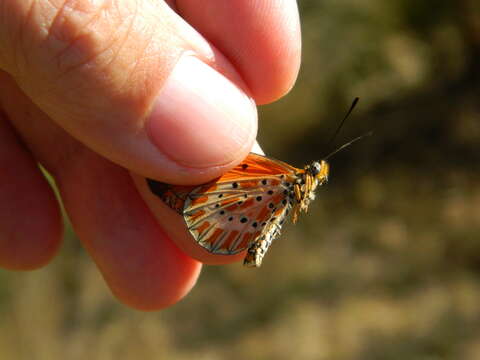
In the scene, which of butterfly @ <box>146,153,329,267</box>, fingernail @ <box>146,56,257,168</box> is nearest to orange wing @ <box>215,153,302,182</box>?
butterfly @ <box>146,153,329,267</box>

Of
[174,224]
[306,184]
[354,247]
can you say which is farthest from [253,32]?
[354,247]

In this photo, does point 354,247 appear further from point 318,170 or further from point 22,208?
point 318,170

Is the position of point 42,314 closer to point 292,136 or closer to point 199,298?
point 199,298

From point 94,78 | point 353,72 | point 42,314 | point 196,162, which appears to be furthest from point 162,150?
point 353,72

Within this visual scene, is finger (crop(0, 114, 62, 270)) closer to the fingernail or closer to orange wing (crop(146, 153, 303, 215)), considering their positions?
orange wing (crop(146, 153, 303, 215))

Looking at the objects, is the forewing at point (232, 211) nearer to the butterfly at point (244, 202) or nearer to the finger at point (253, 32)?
the butterfly at point (244, 202)

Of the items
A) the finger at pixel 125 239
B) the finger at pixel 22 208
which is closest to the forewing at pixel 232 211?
the finger at pixel 125 239

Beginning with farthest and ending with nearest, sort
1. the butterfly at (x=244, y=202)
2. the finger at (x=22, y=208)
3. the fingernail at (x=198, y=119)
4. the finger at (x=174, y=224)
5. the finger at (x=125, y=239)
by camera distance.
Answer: the finger at (x=22, y=208) < the finger at (x=125, y=239) < the finger at (x=174, y=224) < the butterfly at (x=244, y=202) < the fingernail at (x=198, y=119)
